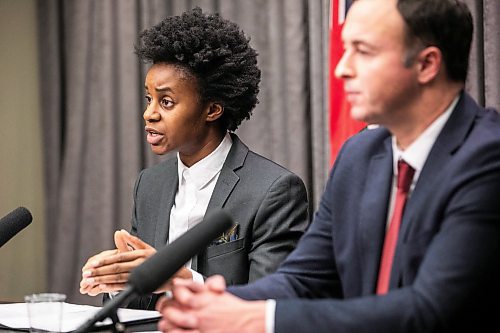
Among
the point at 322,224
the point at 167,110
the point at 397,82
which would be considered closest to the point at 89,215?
the point at 167,110

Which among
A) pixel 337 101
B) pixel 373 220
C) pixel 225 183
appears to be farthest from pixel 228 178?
pixel 373 220

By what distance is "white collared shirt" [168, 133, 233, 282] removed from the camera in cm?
286

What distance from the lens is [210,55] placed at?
2873 mm

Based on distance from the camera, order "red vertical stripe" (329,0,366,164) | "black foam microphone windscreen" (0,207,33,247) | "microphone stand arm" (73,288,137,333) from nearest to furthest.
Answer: "microphone stand arm" (73,288,137,333)
"black foam microphone windscreen" (0,207,33,247)
"red vertical stripe" (329,0,366,164)

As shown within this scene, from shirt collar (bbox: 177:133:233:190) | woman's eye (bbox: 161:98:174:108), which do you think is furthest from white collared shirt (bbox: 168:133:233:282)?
woman's eye (bbox: 161:98:174:108)

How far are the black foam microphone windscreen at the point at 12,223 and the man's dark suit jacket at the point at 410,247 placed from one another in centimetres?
70

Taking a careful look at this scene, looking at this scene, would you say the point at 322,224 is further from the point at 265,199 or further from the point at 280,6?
the point at 280,6

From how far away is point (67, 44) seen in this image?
15.1 ft

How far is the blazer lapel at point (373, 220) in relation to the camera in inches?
70.7

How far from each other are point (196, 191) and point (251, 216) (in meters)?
0.25

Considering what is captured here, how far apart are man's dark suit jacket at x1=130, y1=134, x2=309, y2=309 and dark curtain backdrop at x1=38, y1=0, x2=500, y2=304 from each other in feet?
3.38

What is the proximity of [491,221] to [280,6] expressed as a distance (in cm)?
256

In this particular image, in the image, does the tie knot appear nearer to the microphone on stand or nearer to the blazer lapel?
the blazer lapel

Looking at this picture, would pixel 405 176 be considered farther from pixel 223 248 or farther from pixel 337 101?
pixel 337 101
